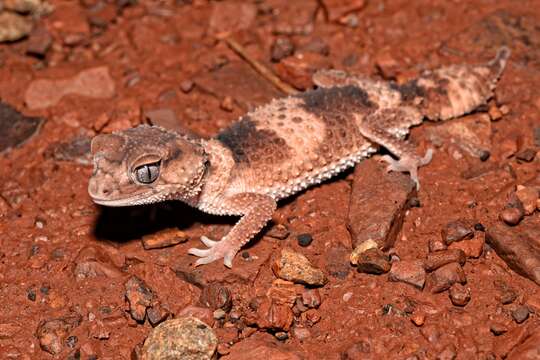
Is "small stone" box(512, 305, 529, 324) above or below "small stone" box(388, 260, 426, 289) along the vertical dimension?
above

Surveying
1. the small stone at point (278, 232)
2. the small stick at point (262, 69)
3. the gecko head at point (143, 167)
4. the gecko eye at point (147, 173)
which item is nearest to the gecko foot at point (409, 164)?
the small stone at point (278, 232)

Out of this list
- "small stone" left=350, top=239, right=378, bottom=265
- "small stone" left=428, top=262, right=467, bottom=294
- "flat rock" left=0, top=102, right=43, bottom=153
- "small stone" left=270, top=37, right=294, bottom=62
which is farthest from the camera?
"small stone" left=270, top=37, right=294, bottom=62

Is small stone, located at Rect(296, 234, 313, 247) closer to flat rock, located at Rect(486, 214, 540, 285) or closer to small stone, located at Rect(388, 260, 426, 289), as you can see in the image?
small stone, located at Rect(388, 260, 426, 289)

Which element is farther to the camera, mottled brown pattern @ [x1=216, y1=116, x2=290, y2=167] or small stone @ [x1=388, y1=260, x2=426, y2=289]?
mottled brown pattern @ [x1=216, y1=116, x2=290, y2=167]

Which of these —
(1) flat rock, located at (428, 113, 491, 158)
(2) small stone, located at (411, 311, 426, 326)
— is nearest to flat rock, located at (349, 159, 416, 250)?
(2) small stone, located at (411, 311, 426, 326)

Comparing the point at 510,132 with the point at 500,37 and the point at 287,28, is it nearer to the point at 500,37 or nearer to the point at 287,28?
the point at 500,37

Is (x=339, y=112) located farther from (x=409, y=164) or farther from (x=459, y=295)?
(x=459, y=295)

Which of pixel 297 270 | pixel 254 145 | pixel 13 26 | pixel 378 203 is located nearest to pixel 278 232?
pixel 297 270
